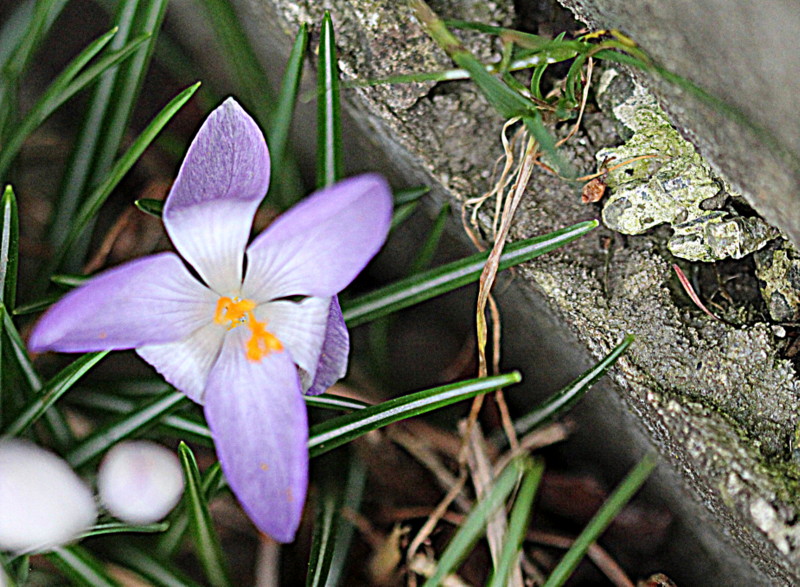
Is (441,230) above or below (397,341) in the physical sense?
above

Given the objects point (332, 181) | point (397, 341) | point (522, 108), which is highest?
point (522, 108)

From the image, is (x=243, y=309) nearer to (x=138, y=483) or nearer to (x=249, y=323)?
(x=249, y=323)

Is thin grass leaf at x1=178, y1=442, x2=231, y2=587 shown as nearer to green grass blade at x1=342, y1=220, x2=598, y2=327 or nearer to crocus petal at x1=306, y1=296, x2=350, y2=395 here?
crocus petal at x1=306, y1=296, x2=350, y2=395

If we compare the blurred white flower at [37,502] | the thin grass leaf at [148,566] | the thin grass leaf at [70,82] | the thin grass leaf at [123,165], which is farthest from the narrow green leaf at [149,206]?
the thin grass leaf at [148,566]

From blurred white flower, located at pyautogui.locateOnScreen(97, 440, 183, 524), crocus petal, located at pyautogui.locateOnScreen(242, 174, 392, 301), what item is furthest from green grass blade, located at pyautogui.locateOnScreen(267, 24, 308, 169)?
blurred white flower, located at pyautogui.locateOnScreen(97, 440, 183, 524)

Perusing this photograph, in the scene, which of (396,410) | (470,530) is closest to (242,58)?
(396,410)

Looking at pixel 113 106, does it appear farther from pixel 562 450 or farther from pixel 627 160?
pixel 562 450

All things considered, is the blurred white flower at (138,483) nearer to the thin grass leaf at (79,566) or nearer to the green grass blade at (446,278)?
the thin grass leaf at (79,566)

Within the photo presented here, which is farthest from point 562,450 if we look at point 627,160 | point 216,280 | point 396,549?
point 216,280
